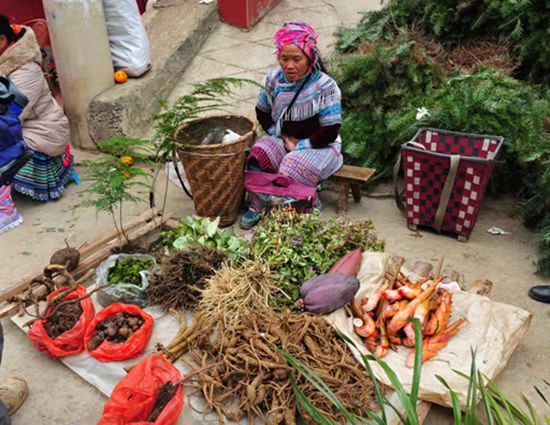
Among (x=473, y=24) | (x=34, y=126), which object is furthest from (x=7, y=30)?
(x=473, y=24)

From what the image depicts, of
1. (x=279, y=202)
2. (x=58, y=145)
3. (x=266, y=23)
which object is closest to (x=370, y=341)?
(x=279, y=202)

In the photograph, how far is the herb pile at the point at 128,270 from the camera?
355 cm

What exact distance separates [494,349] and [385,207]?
7.01 ft

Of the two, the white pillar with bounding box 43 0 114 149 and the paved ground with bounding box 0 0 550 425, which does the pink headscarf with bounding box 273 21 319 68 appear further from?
the white pillar with bounding box 43 0 114 149

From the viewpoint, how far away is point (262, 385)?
8.69ft

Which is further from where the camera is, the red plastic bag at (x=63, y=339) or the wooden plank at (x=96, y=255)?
the wooden plank at (x=96, y=255)

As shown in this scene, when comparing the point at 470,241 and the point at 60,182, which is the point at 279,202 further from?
the point at 60,182

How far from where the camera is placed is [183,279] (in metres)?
3.45

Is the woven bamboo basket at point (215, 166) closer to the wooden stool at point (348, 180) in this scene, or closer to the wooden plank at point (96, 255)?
the wooden plank at point (96, 255)

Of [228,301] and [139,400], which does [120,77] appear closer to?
[228,301]

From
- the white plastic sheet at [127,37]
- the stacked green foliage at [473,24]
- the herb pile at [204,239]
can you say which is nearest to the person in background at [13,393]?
the herb pile at [204,239]

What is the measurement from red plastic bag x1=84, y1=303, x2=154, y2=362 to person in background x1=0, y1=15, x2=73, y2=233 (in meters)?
1.99

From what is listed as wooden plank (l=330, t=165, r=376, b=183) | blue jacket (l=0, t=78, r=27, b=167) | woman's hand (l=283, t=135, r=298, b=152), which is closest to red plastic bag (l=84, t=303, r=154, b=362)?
blue jacket (l=0, t=78, r=27, b=167)

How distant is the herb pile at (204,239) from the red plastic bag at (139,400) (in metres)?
1.06
